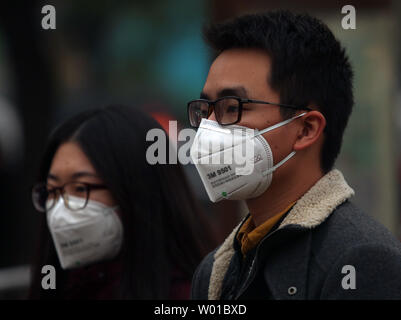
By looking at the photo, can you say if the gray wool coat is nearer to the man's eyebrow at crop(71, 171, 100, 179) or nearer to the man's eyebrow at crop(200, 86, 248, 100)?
the man's eyebrow at crop(200, 86, 248, 100)

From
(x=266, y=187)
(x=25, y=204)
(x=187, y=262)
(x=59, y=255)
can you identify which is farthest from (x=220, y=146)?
(x=25, y=204)

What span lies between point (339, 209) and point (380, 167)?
361cm

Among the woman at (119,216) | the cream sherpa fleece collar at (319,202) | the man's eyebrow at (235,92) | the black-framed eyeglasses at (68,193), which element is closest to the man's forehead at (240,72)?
the man's eyebrow at (235,92)

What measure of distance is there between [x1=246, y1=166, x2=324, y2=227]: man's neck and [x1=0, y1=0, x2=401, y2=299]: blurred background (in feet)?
3.31

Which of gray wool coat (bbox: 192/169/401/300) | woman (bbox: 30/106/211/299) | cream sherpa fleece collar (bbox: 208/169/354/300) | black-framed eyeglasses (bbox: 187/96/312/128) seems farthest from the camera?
woman (bbox: 30/106/211/299)

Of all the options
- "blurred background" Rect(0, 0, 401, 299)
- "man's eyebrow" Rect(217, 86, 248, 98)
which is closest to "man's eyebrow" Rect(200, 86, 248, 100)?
"man's eyebrow" Rect(217, 86, 248, 98)

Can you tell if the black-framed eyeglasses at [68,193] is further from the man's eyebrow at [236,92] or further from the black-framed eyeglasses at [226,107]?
the man's eyebrow at [236,92]

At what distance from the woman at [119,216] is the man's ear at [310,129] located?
123 cm

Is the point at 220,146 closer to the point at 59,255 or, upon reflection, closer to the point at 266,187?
the point at 266,187

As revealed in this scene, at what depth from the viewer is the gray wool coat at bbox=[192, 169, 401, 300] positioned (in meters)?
2.06

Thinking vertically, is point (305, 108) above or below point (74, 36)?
below

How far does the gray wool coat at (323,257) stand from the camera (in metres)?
2.06

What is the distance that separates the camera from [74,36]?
10891mm

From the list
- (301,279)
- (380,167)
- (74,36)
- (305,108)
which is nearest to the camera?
(301,279)
